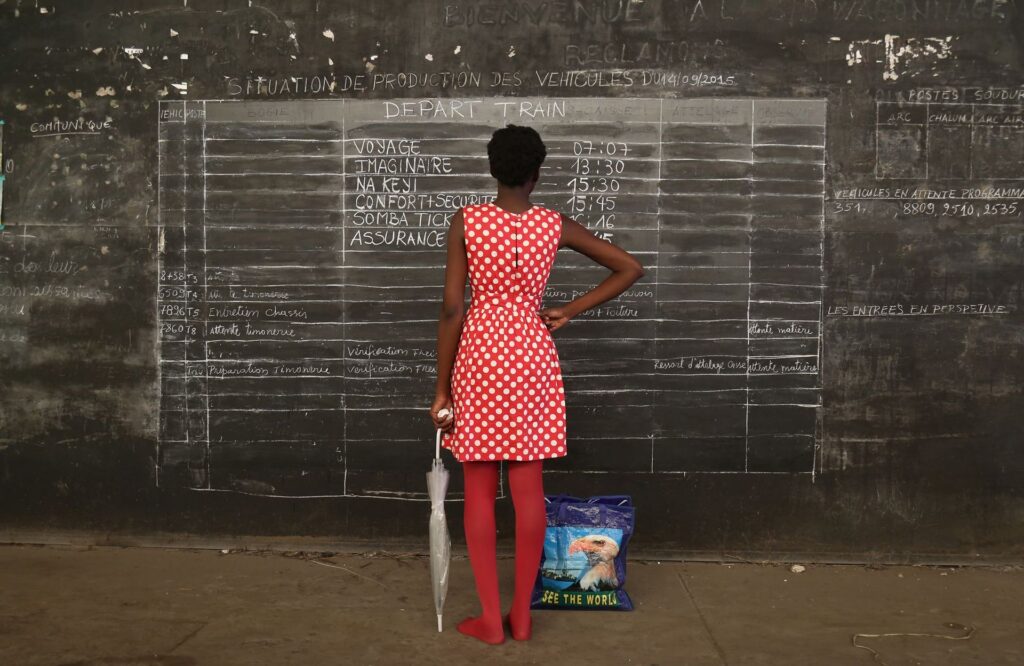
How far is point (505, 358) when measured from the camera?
3.89m

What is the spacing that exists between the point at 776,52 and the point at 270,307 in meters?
2.75

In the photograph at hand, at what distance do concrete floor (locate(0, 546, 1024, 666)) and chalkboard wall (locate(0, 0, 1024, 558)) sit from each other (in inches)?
10.5

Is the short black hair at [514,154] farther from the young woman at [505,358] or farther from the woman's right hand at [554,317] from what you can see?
the woman's right hand at [554,317]

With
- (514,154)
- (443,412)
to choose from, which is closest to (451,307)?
(443,412)

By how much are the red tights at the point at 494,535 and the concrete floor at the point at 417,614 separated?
0.29 ft

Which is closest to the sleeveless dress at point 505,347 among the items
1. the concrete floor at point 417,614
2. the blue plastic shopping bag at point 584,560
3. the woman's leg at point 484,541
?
the woman's leg at point 484,541

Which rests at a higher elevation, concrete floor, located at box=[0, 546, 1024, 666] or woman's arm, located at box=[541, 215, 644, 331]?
woman's arm, located at box=[541, 215, 644, 331]

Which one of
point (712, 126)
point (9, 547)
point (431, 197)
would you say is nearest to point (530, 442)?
point (431, 197)

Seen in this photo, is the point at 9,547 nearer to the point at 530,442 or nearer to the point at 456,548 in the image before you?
the point at 456,548

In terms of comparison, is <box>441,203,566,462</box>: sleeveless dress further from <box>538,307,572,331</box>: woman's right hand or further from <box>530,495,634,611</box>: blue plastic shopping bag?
<box>530,495,634,611</box>: blue plastic shopping bag

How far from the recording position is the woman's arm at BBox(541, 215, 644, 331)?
405 centimetres

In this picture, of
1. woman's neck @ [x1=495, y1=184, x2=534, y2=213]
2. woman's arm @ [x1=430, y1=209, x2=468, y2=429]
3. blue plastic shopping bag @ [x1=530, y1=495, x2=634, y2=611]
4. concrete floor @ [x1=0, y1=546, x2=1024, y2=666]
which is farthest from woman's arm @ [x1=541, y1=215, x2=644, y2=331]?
concrete floor @ [x1=0, y1=546, x2=1024, y2=666]

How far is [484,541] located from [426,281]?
5.22 feet

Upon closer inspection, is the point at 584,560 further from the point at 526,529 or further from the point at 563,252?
the point at 563,252
